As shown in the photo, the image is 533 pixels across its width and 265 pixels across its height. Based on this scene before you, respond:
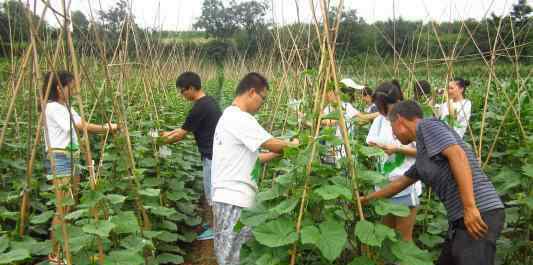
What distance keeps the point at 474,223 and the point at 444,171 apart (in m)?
0.26

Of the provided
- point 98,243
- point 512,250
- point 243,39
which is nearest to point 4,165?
point 98,243

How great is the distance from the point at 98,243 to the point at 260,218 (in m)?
0.73

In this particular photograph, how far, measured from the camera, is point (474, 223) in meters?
2.04

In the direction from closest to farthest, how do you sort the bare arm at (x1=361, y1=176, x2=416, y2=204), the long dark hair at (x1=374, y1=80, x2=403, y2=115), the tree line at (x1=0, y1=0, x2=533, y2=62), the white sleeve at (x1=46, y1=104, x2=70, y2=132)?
1. the bare arm at (x1=361, y1=176, x2=416, y2=204)
2. the long dark hair at (x1=374, y1=80, x2=403, y2=115)
3. the white sleeve at (x1=46, y1=104, x2=70, y2=132)
4. the tree line at (x1=0, y1=0, x2=533, y2=62)

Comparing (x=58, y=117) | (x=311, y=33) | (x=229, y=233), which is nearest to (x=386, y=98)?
(x=229, y=233)

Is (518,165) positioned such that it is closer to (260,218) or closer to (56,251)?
(260,218)

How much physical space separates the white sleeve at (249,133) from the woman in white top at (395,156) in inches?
29.1

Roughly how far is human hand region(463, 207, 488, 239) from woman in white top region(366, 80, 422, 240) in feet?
2.15

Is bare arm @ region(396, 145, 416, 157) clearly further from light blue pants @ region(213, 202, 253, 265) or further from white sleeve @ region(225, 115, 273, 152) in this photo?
light blue pants @ region(213, 202, 253, 265)

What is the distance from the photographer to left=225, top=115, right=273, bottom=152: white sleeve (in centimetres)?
239

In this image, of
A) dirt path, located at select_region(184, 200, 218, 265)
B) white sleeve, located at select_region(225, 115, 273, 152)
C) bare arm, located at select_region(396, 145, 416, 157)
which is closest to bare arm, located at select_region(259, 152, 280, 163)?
white sleeve, located at select_region(225, 115, 273, 152)

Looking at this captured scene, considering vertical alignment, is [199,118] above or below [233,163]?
above

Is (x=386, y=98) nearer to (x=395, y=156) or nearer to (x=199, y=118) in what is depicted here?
(x=395, y=156)

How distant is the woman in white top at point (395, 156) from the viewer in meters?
2.76
